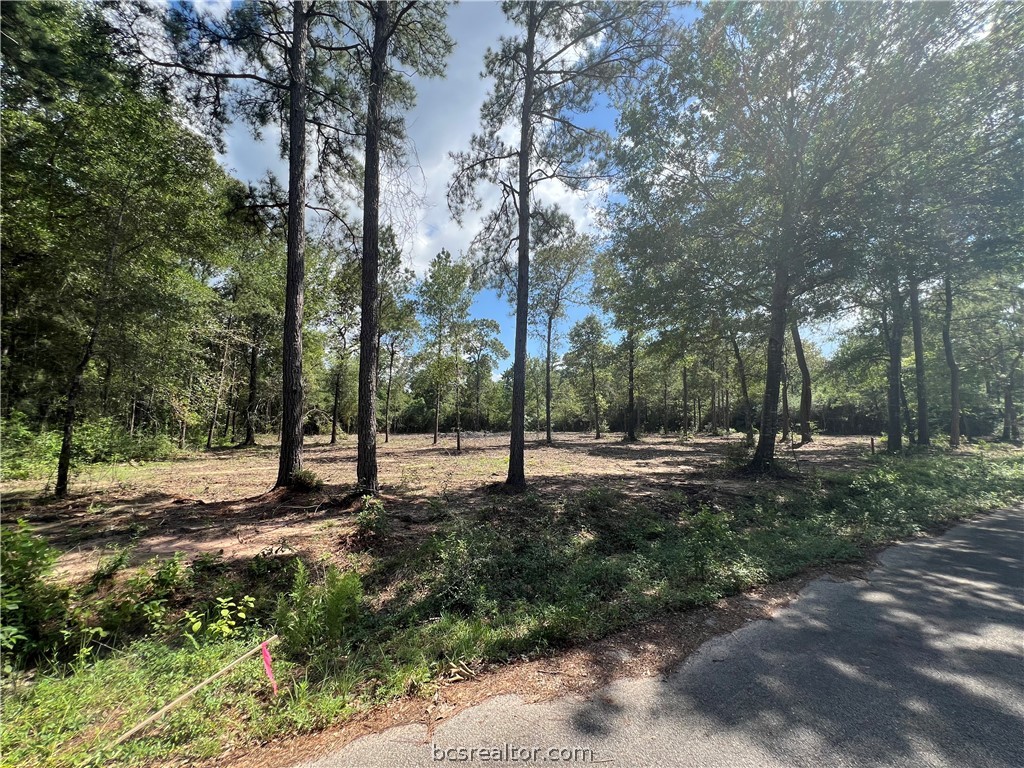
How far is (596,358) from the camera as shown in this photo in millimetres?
27938

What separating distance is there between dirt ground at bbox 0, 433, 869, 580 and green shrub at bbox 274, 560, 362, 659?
1.32 metres

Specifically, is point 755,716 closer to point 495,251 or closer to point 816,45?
point 495,251

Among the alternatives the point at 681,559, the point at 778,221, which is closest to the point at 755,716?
the point at 681,559

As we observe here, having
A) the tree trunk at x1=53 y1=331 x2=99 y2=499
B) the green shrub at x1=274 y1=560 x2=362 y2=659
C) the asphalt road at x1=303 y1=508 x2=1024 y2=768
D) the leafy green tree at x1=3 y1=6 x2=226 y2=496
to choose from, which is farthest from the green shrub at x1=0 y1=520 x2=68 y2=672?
the leafy green tree at x1=3 y1=6 x2=226 y2=496

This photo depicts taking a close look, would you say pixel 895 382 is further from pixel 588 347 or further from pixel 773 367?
pixel 588 347

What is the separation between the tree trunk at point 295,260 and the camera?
7723 mm

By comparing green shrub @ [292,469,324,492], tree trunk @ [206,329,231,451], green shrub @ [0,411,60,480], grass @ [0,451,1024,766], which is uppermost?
tree trunk @ [206,329,231,451]

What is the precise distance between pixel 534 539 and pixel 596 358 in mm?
23260

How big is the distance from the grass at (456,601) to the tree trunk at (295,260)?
134 inches

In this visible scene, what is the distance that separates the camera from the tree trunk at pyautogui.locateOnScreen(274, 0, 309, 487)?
772cm

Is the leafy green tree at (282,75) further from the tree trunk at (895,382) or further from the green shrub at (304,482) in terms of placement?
the tree trunk at (895,382)

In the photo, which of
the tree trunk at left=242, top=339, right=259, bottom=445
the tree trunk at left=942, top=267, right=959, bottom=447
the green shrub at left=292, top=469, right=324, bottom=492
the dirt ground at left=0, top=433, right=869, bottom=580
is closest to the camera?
the dirt ground at left=0, top=433, right=869, bottom=580

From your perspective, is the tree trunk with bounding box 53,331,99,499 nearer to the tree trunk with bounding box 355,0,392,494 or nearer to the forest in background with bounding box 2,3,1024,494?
the forest in background with bounding box 2,3,1024,494

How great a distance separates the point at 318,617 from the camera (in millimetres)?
3551
